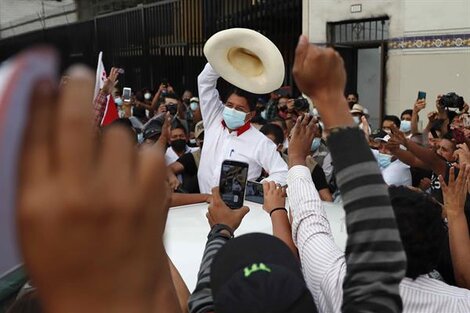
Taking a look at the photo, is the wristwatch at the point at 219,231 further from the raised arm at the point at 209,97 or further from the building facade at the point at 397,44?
the building facade at the point at 397,44

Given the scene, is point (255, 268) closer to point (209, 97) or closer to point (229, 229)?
point (229, 229)

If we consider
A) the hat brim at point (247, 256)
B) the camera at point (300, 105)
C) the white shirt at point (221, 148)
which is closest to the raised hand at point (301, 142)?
the hat brim at point (247, 256)

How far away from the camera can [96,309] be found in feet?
1.52

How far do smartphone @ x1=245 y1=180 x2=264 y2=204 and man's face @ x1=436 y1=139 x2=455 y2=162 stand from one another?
1.50 meters

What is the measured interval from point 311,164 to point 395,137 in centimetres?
72

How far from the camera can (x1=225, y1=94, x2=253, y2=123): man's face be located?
3.28m

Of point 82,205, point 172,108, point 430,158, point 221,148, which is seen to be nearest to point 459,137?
point 430,158

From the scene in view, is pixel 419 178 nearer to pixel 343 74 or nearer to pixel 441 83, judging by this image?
pixel 343 74

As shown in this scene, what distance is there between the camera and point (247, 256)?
94 centimetres

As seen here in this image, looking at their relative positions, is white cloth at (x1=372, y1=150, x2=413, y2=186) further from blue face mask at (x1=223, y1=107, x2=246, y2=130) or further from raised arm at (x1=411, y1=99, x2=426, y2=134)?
raised arm at (x1=411, y1=99, x2=426, y2=134)

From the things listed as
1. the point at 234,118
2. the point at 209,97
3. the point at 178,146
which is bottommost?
the point at 178,146

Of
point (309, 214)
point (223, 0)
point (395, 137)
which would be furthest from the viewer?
point (223, 0)

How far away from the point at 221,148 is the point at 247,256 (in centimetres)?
234

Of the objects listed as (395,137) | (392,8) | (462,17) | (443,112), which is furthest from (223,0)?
(395,137)
